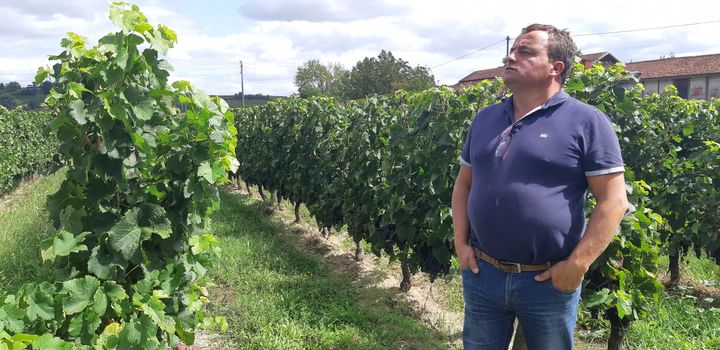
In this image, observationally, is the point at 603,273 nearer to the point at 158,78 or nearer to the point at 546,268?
the point at 546,268

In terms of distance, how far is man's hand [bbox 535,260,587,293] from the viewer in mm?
2006

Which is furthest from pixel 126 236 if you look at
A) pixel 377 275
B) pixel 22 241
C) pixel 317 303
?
pixel 22 241

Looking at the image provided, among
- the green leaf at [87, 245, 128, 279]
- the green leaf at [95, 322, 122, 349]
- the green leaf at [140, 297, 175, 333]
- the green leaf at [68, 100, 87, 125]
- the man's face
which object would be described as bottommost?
the green leaf at [95, 322, 122, 349]

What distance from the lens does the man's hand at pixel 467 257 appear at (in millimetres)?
2348

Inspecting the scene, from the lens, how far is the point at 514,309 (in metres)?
2.26

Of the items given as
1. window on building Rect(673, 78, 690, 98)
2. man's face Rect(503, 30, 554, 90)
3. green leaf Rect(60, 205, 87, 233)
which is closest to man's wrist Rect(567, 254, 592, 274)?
man's face Rect(503, 30, 554, 90)

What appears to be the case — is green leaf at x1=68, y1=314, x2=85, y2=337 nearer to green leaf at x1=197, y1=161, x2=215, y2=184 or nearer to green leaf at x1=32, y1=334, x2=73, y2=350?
green leaf at x1=32, y1=334, x2=73, y2=350

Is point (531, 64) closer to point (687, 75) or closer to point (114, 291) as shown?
point (114, 291)

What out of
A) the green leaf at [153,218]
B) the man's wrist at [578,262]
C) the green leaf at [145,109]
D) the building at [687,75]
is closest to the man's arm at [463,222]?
the man's wrist at [578,262]

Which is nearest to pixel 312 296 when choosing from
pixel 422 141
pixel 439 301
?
pixel 439 301

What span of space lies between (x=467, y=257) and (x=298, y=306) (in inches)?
108

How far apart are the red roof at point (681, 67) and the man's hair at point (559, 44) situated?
27732 mm

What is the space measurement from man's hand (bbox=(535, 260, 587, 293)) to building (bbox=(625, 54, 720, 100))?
28.1 meters

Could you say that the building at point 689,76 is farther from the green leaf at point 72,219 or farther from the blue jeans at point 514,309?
the green leaf at point 72,219
